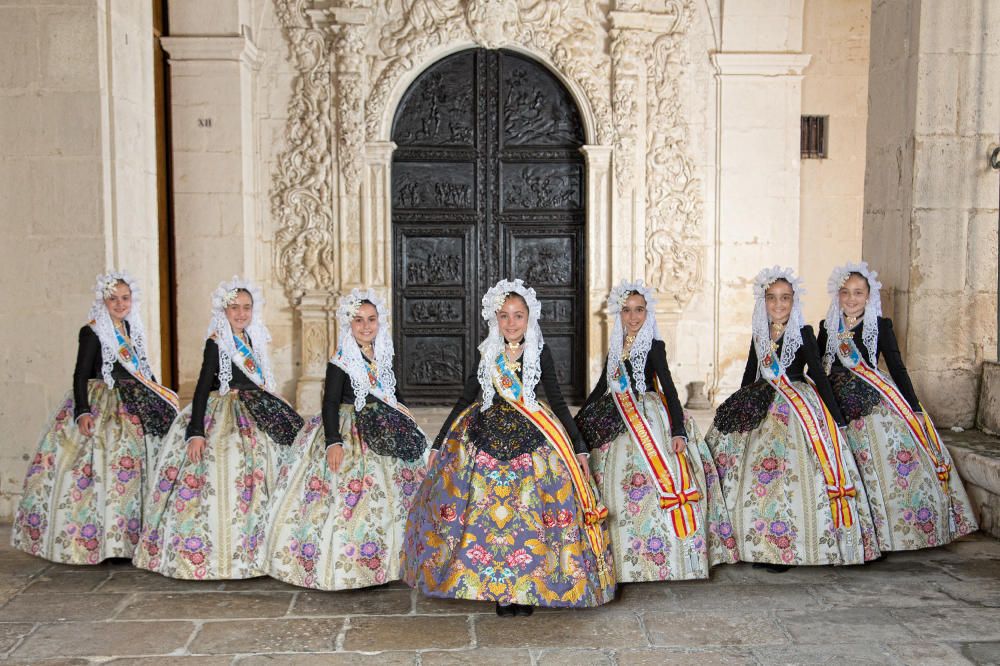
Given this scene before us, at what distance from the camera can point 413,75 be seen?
9109mm

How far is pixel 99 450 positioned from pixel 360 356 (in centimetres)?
144

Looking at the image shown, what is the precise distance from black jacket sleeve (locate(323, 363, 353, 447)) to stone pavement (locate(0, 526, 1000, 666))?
67cm

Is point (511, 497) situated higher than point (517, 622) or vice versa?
point (511, 497)

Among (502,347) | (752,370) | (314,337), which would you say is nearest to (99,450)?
(502,347)

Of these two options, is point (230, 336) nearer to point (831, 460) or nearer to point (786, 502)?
point (786, 502)

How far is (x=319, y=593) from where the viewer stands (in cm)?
461

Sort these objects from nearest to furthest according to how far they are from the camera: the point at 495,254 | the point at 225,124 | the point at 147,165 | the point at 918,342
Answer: the point at 918,342 → the point at 147,165 → the point at 225,124 → the point at 495,254

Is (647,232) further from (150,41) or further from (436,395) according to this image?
(150,41)

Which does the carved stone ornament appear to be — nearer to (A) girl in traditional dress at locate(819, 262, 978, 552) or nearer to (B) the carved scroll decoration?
(B) the carved scroll decoration

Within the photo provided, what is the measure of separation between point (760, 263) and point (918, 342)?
359cm

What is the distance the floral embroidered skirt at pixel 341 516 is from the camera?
4.53 m

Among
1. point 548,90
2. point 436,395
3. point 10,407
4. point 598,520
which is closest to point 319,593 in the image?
point 598,520

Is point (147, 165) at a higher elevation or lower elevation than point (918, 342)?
higher

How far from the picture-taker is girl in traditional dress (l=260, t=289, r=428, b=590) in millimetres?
4531
